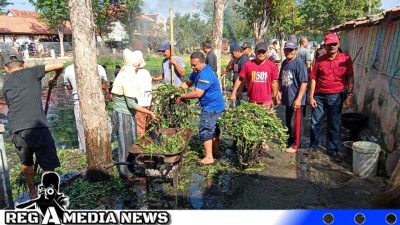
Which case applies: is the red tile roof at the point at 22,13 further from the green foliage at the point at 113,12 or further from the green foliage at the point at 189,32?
the green foliage at the point at 189,32

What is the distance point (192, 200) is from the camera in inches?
188

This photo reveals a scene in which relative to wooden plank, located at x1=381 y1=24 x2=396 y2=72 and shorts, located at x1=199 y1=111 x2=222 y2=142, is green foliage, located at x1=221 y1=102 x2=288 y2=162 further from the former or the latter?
wooden plank, located at x1=381 y1=24 x2=396 y2=72

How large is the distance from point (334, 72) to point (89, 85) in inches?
157

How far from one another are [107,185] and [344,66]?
4.32 meters

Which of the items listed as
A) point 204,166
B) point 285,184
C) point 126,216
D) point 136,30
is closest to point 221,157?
point 204,166

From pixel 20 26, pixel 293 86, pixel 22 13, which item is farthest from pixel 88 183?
pixel 22 13

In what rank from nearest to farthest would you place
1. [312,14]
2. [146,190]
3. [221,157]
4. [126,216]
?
[126,216] < [146,190] < [221,157] < [312,14]

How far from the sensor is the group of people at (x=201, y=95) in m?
4.31

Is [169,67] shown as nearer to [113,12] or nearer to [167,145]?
[167,145]

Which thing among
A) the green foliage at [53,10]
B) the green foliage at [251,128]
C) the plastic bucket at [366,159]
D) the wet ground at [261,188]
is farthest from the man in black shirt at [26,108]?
the green foliage at [53,10]

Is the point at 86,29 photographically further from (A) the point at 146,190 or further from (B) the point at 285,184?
(B) the point at 285,184

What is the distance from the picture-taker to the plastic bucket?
16.8 feet

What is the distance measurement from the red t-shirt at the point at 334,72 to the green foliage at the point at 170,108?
7.77 ft

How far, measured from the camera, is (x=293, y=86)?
628 centimetres
